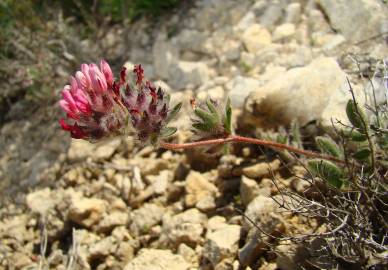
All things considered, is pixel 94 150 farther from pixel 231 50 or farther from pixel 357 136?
pixel 357 136

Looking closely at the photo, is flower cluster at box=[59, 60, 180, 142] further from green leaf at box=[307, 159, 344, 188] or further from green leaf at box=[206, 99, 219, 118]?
green leaf at box=[307, 159, 344, 188]

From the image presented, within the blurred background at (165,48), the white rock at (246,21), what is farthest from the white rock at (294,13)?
the white rock at (246,21)

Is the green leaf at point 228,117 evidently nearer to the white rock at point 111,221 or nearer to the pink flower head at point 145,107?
the pink flower head at point 145,107

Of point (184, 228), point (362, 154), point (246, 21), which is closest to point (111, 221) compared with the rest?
point (184, 228)

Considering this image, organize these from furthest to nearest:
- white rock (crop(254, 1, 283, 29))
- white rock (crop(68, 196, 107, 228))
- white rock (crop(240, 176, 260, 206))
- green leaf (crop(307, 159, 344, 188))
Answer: white rock (crop(254, 1, 283, 29)), white rock (crop(68, 196, 107, 228)), white rock (crop(240, 176, 260, 206)), green leaf (crop(307, 159, 344, 188))

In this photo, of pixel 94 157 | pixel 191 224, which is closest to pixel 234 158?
pixel 191 224

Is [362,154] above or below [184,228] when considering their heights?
above

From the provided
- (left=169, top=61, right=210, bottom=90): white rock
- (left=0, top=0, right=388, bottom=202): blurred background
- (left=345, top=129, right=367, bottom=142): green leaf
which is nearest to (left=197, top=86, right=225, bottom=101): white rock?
(left=0, top=0, right=388, bottom=202): blurred background
